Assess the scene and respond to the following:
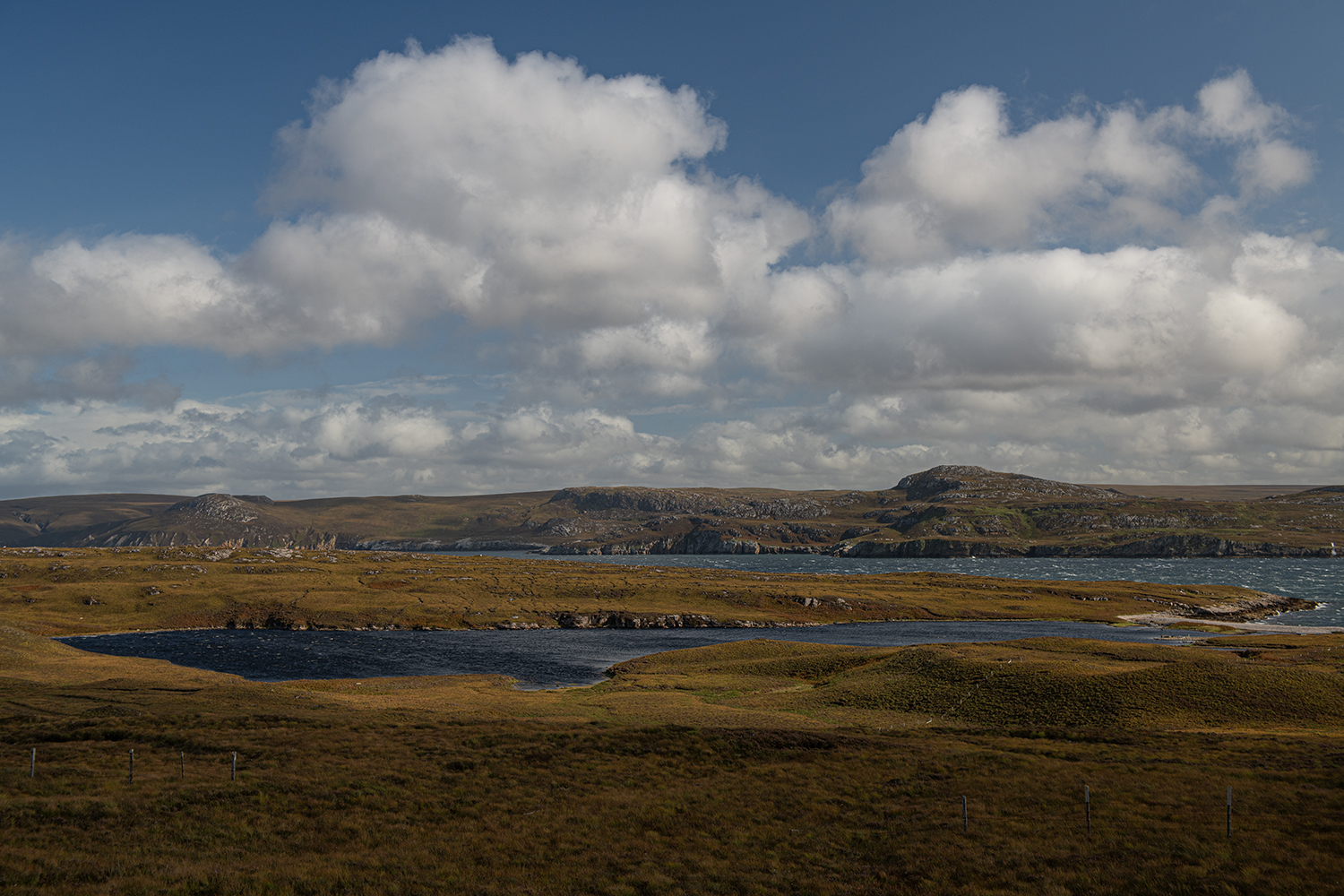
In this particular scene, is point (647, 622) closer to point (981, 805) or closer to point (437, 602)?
point (437, 602)

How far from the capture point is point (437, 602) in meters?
169

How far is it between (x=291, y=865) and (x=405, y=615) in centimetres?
13568

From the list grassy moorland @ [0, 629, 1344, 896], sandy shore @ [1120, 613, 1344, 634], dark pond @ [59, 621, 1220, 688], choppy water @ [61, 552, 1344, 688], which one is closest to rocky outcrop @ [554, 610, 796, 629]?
dark pond @ [59, 621, 1220, 688]

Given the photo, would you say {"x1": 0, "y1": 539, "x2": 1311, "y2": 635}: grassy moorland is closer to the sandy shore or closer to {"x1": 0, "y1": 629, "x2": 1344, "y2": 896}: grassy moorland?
the sandy shore

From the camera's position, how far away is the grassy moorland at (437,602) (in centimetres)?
15138

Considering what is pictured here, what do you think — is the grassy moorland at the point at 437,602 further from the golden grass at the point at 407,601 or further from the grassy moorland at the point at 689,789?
the grassy moorland at the point at 689,789

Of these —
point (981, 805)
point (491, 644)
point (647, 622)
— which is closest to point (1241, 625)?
point (647, 622)

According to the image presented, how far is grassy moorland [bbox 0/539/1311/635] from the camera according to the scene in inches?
5960

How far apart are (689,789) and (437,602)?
5443 inches

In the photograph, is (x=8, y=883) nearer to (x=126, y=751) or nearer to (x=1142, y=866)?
(x=126, y=751)

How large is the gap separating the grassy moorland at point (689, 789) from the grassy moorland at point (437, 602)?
268 feet

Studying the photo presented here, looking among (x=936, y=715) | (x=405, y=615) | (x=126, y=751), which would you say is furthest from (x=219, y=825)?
(x=405, y=615)

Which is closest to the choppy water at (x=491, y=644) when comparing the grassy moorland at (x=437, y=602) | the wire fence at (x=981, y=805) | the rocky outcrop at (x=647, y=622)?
the rocky outcrop at (x=647, y=622)

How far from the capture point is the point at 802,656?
327 ft
